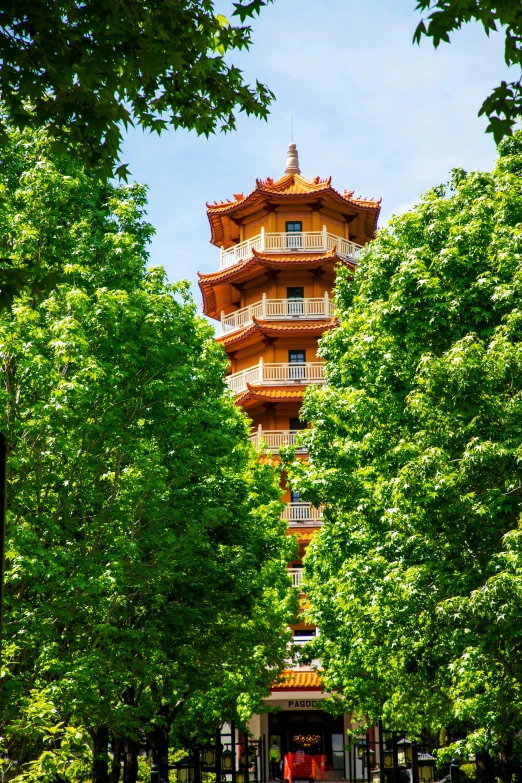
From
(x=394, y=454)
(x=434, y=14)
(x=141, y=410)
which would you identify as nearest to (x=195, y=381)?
(x=141, y=410)

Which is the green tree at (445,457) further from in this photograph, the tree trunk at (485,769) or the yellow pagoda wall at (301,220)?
the yellow pagoda wall at (301,220)

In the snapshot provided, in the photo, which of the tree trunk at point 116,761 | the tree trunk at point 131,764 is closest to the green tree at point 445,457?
the tree trunk at point 131,764

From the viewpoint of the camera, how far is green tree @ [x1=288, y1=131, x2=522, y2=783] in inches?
510

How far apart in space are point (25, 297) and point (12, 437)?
1.99 m

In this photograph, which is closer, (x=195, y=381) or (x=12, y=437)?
(x=12, y=437)

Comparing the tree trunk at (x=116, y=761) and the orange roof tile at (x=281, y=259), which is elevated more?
the orange roof tile at (x=281, y=259)

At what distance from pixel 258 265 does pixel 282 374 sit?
18.1 feet

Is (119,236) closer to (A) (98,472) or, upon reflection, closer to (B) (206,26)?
(A) (98,472)

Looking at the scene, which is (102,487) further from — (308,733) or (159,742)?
(308,733)

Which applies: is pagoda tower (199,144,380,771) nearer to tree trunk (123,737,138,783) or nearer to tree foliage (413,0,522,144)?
tree trunk (123,737,138,783)

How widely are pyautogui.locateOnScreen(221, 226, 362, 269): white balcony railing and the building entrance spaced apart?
2216 cm

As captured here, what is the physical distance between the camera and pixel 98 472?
14.5 metres

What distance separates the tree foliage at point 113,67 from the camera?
19.2ft

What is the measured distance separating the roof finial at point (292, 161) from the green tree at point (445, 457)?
30440 mm
